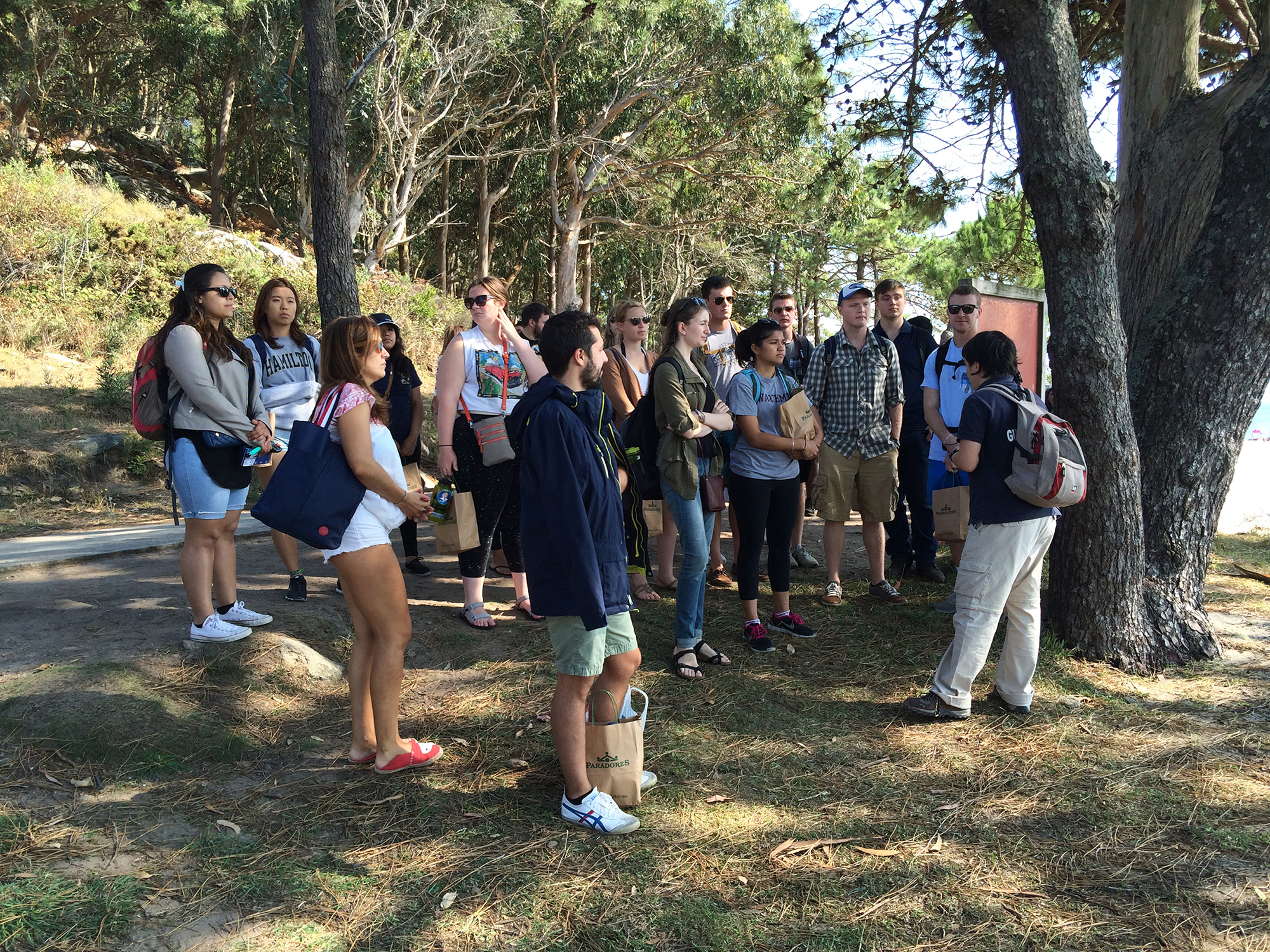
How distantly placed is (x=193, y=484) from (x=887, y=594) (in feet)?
13.5

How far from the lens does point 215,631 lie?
170 inches

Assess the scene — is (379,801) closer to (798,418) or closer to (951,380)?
(798,418)

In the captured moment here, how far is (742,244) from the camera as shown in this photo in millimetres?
26953

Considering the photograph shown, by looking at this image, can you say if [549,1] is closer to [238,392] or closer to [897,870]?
[238,392]

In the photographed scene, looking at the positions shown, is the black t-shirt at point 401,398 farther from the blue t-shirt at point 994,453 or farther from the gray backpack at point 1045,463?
the gray backpack at point 1045,463

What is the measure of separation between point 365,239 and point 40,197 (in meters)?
8.51

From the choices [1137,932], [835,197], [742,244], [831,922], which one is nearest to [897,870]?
[831,922]

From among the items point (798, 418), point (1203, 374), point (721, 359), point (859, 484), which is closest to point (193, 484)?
point (798, 418)

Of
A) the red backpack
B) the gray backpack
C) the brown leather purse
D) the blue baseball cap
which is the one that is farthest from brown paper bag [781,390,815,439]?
the red backpack

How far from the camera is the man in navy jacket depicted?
2973 millimetres

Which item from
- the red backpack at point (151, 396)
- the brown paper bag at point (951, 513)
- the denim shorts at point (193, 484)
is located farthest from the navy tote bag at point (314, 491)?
the brown paper bag at point (951, 513)

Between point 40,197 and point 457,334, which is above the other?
point 40,197

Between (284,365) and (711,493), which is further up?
(284,365)

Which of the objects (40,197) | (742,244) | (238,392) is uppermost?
(742,244)
